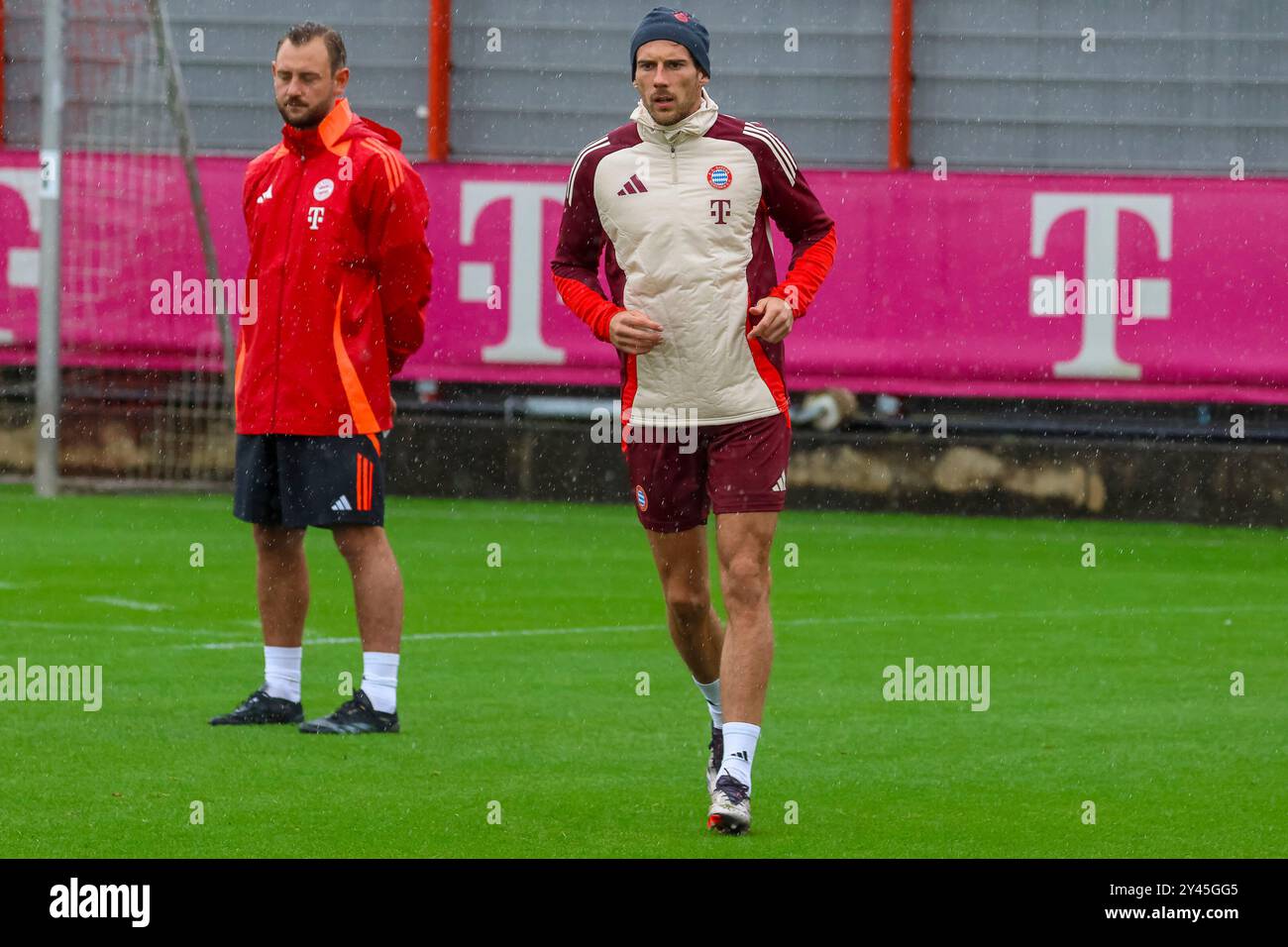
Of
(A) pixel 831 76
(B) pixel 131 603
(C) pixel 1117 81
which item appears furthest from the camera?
(A) pixel 831 76

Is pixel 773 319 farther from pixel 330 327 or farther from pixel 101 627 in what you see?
pixel 101 627

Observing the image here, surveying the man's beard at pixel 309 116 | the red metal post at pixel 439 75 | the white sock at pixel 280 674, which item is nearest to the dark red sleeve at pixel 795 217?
the man's beard at pixel 309 116

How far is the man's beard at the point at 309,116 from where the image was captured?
330 inches

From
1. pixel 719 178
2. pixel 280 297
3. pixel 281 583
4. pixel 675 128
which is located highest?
pixel 675 128

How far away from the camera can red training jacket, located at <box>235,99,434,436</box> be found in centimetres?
846

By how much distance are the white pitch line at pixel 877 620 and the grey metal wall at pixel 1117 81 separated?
27.8 feet

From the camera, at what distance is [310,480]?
8445mm

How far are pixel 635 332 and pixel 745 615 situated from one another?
2.82 ft

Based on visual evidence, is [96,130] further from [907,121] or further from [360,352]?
[360,352]

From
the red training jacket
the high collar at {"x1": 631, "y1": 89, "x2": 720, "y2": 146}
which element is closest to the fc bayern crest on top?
the high collar at {"x1": 631, "y1": 89, "x2": 720, "y2": 146}

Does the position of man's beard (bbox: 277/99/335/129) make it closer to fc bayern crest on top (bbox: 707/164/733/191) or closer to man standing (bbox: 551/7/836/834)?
man standing (bbox: 551/7/836/834)

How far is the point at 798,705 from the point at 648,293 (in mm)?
2642

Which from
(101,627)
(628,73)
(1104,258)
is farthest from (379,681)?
(628,73)

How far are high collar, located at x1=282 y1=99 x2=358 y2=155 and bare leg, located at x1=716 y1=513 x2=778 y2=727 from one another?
2.29m
